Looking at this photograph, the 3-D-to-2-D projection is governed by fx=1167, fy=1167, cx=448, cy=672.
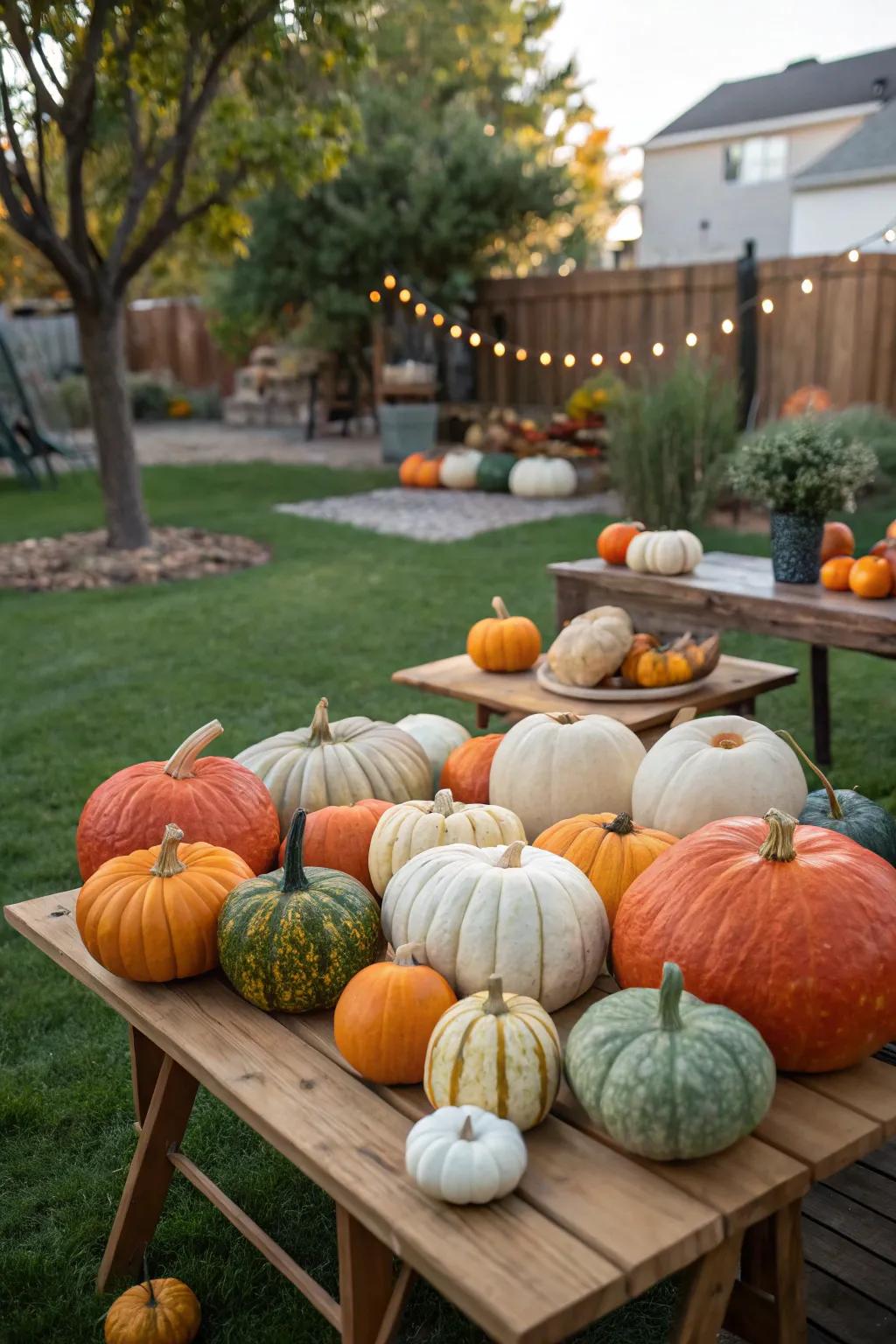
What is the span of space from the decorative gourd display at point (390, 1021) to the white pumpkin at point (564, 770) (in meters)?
0.98

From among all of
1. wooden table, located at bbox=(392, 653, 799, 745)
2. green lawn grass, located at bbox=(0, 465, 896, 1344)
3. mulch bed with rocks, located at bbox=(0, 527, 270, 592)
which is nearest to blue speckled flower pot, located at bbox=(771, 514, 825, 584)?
wooden table, located at bbox=(392, 653, 799, 745)

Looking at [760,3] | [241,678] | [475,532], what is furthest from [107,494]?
[760,3]

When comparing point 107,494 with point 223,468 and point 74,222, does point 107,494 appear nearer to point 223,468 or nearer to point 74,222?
point 74,222

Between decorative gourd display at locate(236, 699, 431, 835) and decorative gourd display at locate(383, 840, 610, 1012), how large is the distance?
2.21 feet

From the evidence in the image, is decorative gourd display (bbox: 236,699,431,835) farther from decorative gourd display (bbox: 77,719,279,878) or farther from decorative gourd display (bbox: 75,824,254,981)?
decorative gourd display (bbox: 75,824,254,981)

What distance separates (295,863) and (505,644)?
2189 mm

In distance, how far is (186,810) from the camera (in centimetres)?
225

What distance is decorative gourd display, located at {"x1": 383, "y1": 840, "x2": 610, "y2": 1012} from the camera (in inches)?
69.4

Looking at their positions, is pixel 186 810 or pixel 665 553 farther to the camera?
pixel 665 553

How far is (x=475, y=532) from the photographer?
31.8 feet

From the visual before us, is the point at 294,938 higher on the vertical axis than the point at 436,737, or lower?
higher

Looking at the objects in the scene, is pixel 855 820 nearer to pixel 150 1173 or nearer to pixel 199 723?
pixel 150 1173

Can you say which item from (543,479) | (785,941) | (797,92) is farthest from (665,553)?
(797,92)

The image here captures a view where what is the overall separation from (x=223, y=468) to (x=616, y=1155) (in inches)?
515
